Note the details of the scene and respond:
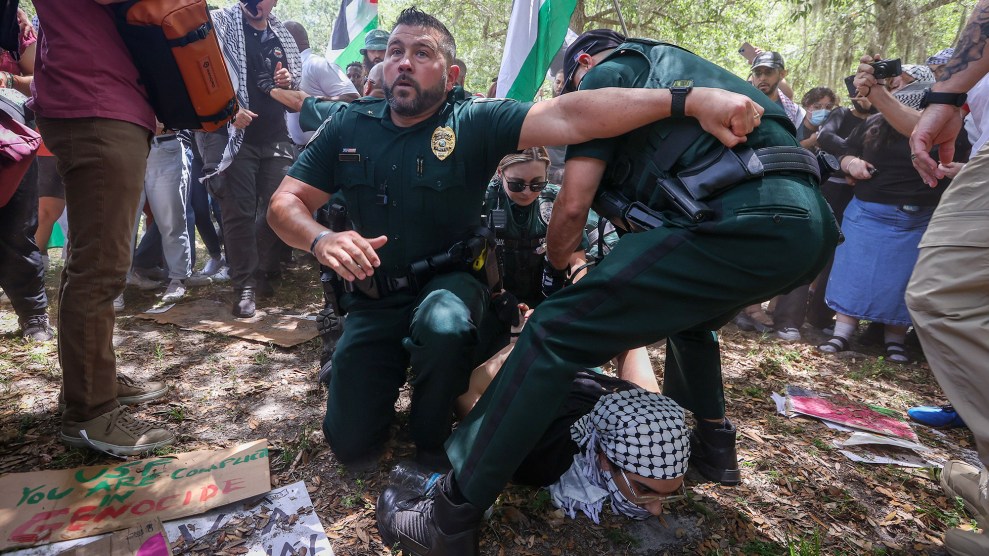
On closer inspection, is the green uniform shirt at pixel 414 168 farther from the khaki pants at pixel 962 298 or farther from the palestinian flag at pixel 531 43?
the palestinian flag at pixel 531 43

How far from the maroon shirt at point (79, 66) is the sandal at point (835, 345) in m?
4.74

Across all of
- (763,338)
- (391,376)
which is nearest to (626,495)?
(391,376)

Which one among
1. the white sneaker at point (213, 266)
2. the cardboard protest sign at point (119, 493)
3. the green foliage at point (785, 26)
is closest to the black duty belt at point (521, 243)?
the cardboard protest sign at point (119, 493)

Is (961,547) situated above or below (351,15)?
below

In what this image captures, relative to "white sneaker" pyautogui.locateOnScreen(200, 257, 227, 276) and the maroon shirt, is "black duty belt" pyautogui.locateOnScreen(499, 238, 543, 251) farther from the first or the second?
"white sneaker" pyautogui.locateOnScreen(200, 257, 227, 276)

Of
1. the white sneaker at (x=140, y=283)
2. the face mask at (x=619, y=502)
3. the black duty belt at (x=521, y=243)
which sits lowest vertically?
the white sneaker at (x=140, y=283)

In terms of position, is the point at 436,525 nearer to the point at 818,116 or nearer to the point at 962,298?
the point at 962,298

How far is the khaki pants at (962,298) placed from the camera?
1770mm

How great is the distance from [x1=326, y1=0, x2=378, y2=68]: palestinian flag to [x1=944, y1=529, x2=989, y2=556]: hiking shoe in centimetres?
675

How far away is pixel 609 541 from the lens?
1995mm

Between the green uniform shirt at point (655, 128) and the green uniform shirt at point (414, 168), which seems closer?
the green uniform shirt at point (655, 128)

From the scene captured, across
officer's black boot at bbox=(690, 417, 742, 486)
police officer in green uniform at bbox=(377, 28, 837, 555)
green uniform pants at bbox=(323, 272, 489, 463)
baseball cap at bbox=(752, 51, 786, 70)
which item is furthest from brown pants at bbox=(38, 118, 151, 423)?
baseball cap at bbox=(752, 51, 786, 70)

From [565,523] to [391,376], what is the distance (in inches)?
40.6

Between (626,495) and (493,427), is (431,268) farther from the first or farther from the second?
(626,495)
